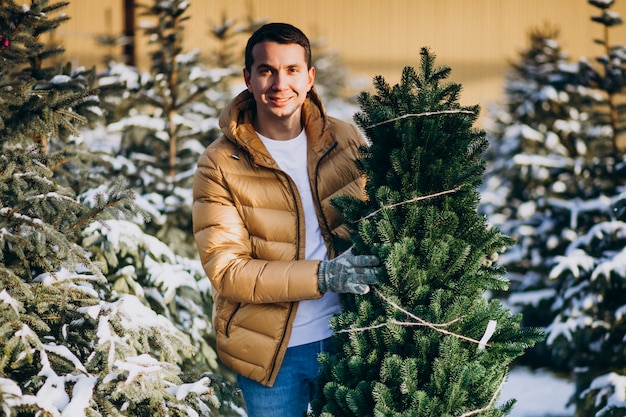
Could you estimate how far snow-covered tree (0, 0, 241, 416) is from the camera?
237 cm

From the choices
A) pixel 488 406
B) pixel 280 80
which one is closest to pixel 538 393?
pixel 488 406

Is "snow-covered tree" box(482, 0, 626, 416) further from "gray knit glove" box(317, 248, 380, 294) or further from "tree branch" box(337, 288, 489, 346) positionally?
"gray knit glove" box(317, 248, 380, 294)

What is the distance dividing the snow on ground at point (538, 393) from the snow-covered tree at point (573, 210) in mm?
200

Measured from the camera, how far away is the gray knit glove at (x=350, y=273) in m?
2.21

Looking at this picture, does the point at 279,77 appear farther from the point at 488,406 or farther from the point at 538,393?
the point at 538,393

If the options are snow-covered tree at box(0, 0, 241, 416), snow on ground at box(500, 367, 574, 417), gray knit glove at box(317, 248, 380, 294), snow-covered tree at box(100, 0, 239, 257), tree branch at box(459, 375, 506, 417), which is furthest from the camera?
snow on ground at box(500, 367, 574, 417)

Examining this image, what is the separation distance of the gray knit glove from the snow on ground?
332 cm

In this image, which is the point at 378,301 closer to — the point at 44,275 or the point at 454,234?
the point at 454,234

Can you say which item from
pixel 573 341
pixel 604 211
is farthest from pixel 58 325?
pixel 604 211

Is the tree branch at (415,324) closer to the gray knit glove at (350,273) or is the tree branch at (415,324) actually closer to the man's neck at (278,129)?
the gray knit glove at (350,273)

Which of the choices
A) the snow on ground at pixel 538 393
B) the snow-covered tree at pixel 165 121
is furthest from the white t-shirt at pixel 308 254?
the snow on ground at pixel 538 393

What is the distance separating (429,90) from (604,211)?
3133mm

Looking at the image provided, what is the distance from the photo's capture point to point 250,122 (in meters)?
2.70

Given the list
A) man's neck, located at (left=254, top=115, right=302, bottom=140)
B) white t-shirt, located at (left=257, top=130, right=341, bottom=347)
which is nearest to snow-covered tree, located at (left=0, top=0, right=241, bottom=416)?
white t-shirt, located at (left=257, top=130, right=341, bottom=347)
